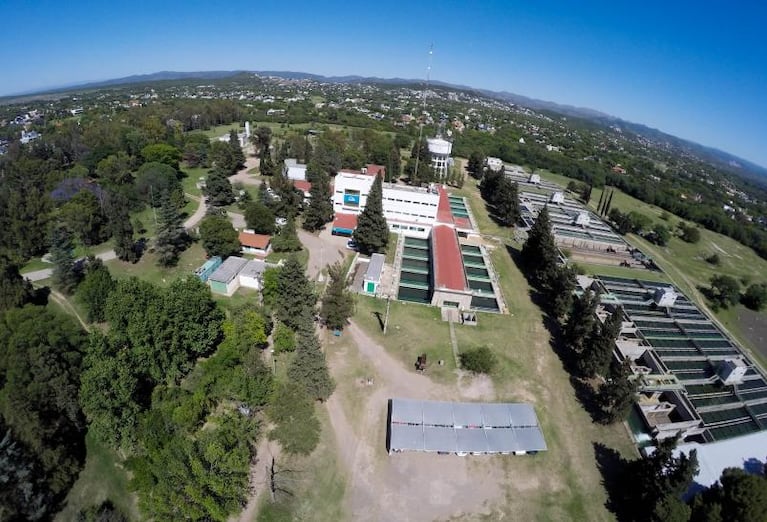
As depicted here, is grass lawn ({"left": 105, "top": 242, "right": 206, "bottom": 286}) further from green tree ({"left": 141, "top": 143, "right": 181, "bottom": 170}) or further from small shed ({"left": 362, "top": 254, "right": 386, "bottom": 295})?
green tree ({"left": 141, "top": 143, "right": 181, "bottom": 170})

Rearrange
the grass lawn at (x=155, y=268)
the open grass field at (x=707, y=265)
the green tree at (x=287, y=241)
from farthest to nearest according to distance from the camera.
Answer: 1. the open grass field at (x=707, y=265)
2. the green tree at (x=287, y=241)
3. the grass lawn at (x=155, y=268)

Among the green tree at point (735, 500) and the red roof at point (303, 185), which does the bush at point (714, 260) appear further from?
the red roof at point (303, 185)

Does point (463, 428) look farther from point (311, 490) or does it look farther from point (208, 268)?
point (208, 268)

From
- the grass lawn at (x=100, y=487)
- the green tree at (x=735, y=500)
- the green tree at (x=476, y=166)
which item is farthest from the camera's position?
the green tree at (x=476, y=166)

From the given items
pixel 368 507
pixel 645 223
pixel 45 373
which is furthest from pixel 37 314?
pixel 645 223

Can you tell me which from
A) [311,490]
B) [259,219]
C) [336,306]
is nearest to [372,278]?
[336,306]

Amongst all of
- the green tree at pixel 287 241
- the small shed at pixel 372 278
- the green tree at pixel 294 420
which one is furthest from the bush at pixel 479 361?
the green tree at pixel 287 241

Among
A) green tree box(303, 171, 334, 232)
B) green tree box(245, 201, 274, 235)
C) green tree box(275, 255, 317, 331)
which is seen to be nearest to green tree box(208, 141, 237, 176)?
green tree box(245, 201, 274, 235)

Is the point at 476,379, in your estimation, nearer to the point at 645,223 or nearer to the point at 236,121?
the point at 645,223
